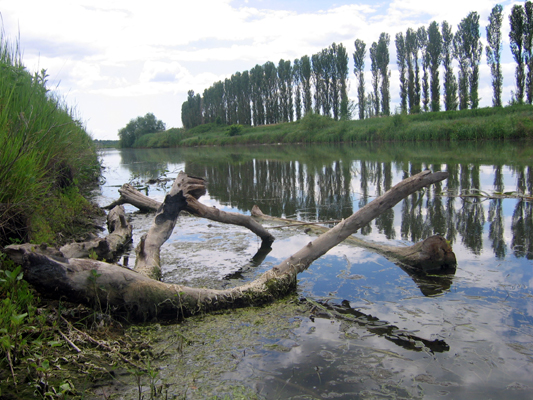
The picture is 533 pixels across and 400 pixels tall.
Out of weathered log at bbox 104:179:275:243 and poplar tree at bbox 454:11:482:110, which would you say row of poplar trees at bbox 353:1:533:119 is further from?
weathered log at bbox 104:179:275:243

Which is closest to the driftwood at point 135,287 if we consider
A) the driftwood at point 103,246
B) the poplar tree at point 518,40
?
the driftwood at point 103,246

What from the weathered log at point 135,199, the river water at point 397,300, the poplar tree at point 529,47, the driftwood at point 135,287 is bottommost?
the river water at point 397,300

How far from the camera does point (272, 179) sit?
1288 centimetres

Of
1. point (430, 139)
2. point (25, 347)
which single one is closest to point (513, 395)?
point (25, 347)

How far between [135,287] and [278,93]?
2406 inches

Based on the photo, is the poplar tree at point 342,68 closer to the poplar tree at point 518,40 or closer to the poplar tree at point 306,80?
the poplar tree at point 306,80

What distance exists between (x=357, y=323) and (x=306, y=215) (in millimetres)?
4388

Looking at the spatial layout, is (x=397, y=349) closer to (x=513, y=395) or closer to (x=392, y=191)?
(x=513, y=395)

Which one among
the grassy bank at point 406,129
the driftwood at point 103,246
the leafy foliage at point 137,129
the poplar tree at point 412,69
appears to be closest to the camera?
the driftwood at point 103,246

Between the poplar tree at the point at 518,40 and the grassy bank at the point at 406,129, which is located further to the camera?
the poplar tree at the point at 518,40

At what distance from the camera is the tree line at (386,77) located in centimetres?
3854

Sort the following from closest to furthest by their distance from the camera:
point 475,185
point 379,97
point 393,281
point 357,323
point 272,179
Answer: point 357,323 < point 393,281 < point 475,185 < point 272,179 < point 379,97

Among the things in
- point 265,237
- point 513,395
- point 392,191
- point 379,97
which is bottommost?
point 513,395

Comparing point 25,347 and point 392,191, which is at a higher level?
point 392,191
